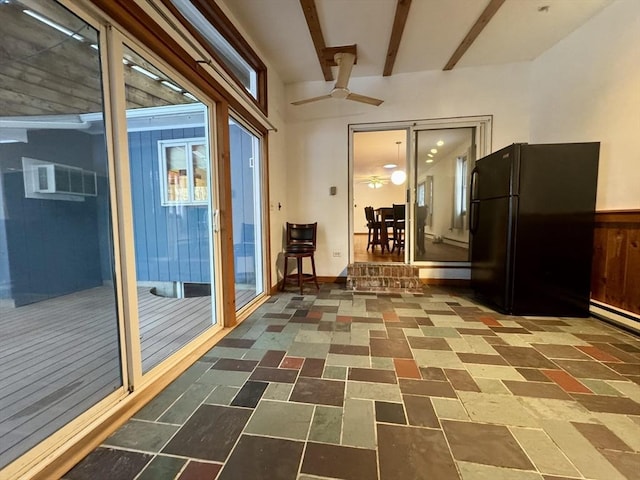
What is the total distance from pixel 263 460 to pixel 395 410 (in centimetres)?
67

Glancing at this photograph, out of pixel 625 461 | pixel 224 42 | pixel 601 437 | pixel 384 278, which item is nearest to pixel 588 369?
pixel 601 437

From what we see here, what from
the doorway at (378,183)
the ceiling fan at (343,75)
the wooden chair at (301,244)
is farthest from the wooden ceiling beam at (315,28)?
the wooden chair at (301,244)

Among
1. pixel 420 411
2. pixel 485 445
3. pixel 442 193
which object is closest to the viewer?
pixel 485 445

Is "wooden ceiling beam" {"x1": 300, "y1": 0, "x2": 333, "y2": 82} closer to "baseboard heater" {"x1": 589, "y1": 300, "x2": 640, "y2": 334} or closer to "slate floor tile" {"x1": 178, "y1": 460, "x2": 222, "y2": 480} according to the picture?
"slate floor tile" {"x1": 178, "y1": 460, "x2": 222, "y2": 480}

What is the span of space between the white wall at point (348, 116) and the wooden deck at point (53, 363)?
281cm

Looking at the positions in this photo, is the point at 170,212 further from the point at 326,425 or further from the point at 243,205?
the point at 326,425

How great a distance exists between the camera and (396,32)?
9.51 ft

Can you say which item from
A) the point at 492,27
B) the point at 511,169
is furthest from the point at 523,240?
the point at 492,27

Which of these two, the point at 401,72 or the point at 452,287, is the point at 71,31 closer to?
the point at 401,72

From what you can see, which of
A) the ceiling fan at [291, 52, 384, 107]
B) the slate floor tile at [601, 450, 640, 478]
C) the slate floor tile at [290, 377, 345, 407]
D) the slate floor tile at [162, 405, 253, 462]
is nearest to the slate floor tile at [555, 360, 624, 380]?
the slate floor tile at [601, 450, 640, 478]

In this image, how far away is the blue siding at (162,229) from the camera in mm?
3572

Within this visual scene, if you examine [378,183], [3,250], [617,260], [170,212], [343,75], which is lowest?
[617,260]

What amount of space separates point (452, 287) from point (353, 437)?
320 centimetres

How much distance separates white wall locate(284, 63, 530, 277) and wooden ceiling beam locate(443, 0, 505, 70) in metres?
0.29
